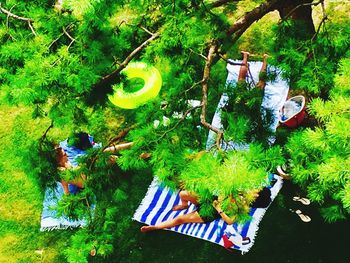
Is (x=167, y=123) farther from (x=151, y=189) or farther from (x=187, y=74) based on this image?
(x=151, y=189)

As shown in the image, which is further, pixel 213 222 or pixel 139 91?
pixel 139 91

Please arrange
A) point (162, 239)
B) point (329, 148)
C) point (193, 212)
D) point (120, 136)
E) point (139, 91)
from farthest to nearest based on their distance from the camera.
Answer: point (139, 91)
point (162, 239)
point (193, 212)
point (120, 136)
point (329, 148)

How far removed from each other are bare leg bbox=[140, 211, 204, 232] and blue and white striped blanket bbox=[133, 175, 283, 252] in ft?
0.25

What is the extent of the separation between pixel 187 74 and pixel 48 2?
122 cm

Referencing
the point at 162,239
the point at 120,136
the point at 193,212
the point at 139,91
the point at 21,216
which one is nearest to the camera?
the point at 120,136

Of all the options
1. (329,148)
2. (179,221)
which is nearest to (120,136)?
(329,148)

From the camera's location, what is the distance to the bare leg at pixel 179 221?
4973 mm

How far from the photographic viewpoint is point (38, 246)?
5484 mm

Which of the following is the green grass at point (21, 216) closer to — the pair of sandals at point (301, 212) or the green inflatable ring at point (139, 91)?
the green inflatable ring at point (139, 91)

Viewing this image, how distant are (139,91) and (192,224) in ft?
6.74

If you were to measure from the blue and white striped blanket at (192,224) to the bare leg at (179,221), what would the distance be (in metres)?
0.08

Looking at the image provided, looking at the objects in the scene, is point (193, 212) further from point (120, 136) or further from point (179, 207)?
point (120, 136)

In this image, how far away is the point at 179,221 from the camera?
5078mm

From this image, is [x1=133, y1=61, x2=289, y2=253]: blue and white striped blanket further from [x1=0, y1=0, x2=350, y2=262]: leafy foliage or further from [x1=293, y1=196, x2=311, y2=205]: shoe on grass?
[x1=0, y1=0, x2=350, y2=262]: leafy foliage
